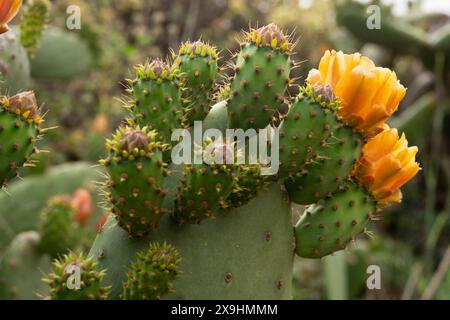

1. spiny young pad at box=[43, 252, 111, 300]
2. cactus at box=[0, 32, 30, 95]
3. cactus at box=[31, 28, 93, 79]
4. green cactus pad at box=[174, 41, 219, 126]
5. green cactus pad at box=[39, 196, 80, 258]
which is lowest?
spiny young pad at box=[43, 252, 111, 300]

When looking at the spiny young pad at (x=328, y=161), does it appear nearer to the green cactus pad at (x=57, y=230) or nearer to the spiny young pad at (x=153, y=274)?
the spiny young pad at (x=153, y=274)

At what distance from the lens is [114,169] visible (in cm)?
99

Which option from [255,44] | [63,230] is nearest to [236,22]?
[63,230]

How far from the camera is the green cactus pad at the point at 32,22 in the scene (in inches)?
68.1

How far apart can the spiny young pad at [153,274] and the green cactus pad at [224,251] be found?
62 millimetres

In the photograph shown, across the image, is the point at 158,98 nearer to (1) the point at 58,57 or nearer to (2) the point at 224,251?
(2) the point at 224,251

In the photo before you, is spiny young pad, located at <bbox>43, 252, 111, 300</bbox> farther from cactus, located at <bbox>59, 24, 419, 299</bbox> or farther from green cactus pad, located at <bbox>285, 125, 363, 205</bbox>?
green cactus pad, located at <bbox>285, 125, 363, 205</bbox>

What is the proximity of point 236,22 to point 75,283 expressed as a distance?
6075mm

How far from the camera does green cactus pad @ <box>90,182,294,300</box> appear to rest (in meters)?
1.11

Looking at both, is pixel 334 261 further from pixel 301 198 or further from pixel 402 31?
pixel 402 31

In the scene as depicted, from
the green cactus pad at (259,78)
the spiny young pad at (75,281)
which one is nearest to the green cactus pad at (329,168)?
the green cactus pad at (259,78)

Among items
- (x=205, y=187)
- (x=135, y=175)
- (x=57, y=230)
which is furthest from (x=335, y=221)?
(x=57, y=230)

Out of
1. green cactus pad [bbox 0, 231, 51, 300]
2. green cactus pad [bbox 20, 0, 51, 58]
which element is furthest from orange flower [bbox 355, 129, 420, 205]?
green cactus pad [bbox 0, 231, 51, 300]

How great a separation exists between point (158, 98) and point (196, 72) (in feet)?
0.39
